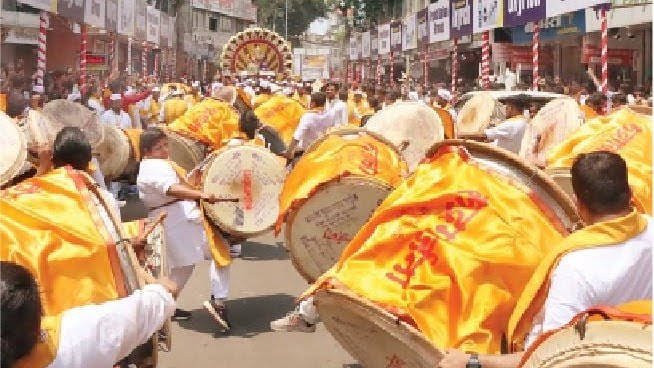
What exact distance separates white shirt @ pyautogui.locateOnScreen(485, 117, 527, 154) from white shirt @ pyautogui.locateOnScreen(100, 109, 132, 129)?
6.34 meters

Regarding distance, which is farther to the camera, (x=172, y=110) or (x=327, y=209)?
(x=172, y=110)

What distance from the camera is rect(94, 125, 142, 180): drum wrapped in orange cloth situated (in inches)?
483

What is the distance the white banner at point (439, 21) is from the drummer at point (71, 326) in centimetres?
2027

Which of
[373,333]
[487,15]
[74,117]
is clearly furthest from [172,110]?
[373,333]

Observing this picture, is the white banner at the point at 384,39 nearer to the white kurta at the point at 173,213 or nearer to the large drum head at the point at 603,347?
→ the white kurta at the point at 173,213

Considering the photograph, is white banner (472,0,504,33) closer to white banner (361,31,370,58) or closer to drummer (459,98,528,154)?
drummer (459,98,528,154)

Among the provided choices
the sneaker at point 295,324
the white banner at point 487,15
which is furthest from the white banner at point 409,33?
the sneaker at point 295,324

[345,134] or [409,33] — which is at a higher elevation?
[409,33]

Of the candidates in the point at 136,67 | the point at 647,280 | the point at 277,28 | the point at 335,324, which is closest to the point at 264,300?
the point at 335,324

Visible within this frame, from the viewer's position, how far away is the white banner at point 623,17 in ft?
54.1

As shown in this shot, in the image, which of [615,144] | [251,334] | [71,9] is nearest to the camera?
[615,144]

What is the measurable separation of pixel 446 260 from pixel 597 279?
88 cm

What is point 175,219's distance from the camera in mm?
7371

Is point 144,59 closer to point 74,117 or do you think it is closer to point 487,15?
point 487,15
